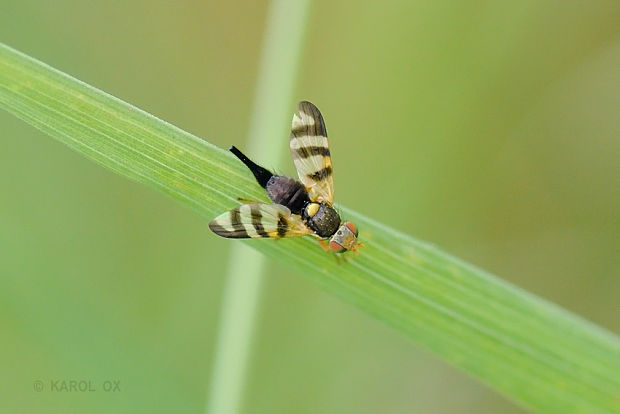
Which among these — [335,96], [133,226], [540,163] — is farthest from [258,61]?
[540,163]

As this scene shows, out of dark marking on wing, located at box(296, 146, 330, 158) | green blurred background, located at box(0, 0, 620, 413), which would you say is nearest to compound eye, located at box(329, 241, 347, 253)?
dark marking on wing, located at box(296, 146, 330, 158)

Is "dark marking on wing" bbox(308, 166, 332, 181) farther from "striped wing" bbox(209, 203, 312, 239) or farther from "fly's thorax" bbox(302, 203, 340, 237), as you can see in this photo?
"striped wing" bbox(209, 203, 312, 239)

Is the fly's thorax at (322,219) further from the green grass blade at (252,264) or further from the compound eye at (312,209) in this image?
the green grass blade at (252,264)

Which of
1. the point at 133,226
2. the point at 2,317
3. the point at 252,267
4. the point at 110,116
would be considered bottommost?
the point at 2,317

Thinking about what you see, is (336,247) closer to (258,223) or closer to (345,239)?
(345,239)

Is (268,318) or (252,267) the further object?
(268,318)

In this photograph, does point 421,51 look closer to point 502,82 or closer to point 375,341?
point 502,82
